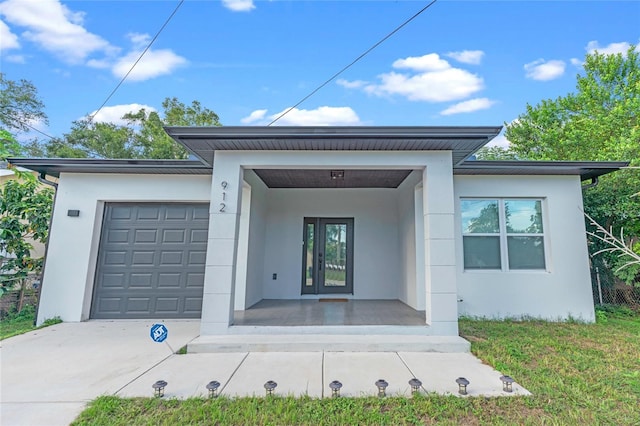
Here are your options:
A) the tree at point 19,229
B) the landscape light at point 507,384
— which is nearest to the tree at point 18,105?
the tree at point 19,229

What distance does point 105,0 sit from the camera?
5.98 metres

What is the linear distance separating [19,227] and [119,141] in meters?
11.5

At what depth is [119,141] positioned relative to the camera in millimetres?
14984

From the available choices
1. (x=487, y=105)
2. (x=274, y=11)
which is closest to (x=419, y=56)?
(x=274, y=11)

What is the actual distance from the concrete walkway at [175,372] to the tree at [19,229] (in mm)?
2226

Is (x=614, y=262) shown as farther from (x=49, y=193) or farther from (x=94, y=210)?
(x=49, y=193)

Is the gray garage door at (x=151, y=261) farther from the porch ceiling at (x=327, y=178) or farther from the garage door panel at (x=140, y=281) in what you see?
the porch ceiling at (x=327, y=178)

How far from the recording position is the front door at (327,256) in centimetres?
703

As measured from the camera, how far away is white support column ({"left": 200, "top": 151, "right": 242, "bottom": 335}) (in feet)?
12.8

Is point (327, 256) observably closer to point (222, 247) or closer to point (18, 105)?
point (222, 247)

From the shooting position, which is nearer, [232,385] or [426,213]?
[232,385]

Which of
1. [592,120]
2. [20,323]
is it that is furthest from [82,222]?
[592,120]

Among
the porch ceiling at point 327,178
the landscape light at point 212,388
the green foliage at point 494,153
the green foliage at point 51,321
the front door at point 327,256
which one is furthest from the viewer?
the green foliage at point 494,153

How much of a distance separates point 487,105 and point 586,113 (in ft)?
14.4
